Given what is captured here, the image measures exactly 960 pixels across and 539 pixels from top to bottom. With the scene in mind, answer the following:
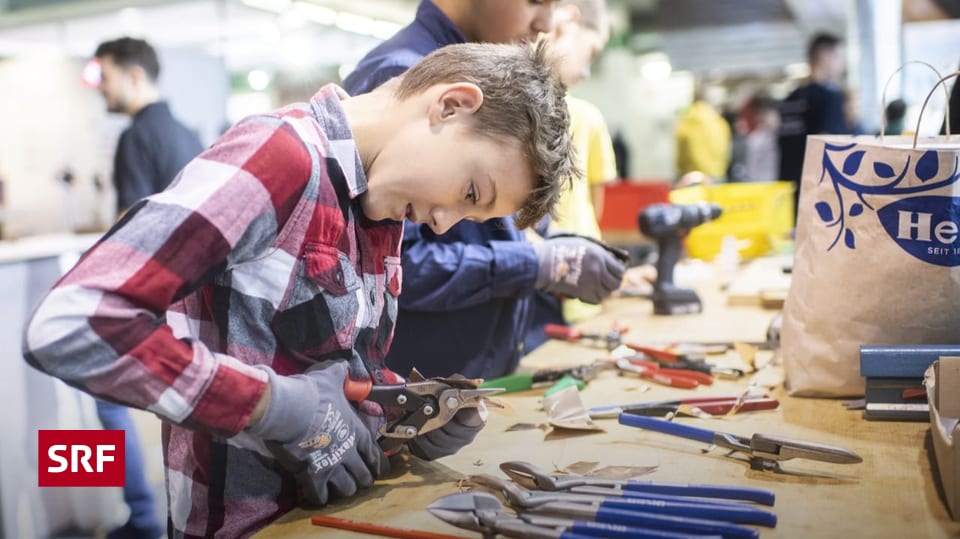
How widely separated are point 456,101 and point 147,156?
2.43 meters

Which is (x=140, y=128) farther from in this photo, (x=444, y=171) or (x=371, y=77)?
(x=444, y=171)

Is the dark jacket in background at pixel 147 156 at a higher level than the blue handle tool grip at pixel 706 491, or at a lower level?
higher

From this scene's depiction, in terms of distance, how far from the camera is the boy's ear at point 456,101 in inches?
34.1

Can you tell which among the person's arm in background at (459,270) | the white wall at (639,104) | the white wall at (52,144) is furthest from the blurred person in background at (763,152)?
the person's arm in background at (459,270)

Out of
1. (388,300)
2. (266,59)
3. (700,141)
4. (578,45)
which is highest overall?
(266,59)

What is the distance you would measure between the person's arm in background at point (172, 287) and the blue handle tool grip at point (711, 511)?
38 cm

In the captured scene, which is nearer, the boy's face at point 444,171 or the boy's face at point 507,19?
the boy's face at point 444,171

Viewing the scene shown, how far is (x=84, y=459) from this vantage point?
1.12 metres

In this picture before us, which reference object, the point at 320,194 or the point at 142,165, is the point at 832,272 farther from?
the point at 142,165

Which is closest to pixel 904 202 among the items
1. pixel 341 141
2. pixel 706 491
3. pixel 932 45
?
pixel 706 491

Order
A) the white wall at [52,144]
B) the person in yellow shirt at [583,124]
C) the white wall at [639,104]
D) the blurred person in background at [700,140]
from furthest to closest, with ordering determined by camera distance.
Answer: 1. the white wall at [639,104]
2. the blurred person in background at [700,140]
3. the white wall at [52,144]
4. the person in yellow shirt at [583,124]

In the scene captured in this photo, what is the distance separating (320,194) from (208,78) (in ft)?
19.8

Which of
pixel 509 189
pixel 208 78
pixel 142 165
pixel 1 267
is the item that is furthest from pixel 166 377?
pixel 208 78

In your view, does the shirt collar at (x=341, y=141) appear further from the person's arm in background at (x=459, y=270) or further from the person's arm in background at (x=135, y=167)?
the person's arm in background at (x=135, y=167)
